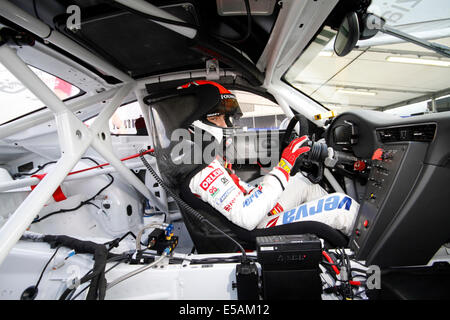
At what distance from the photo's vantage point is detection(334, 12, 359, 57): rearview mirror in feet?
2.72

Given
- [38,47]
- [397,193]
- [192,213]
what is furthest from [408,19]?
[38,47]

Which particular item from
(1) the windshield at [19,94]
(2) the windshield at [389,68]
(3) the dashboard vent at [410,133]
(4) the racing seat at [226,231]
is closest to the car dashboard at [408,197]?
(3) the dashboard vent at [410,133]

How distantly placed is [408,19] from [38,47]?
2279mm

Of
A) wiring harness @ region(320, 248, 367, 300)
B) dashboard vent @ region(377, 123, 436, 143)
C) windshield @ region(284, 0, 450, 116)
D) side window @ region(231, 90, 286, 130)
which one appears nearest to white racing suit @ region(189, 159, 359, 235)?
wiring harness @ region(320, 248, 367, 300)

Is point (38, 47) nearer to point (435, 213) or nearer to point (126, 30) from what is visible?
point (126, 30)

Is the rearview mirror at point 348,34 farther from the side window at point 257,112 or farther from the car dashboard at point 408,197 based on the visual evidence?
the side window at point 257,112

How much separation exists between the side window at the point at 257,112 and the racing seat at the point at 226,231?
1045 millimetres

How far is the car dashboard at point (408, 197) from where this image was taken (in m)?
0.76

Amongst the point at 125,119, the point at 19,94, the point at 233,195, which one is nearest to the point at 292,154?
the point at 233,195

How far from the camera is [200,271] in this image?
806 mm

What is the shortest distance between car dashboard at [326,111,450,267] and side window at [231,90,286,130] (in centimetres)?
109

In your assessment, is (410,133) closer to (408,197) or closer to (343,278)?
(408,197)

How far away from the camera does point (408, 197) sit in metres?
0.81

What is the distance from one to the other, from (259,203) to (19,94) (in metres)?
2.13
